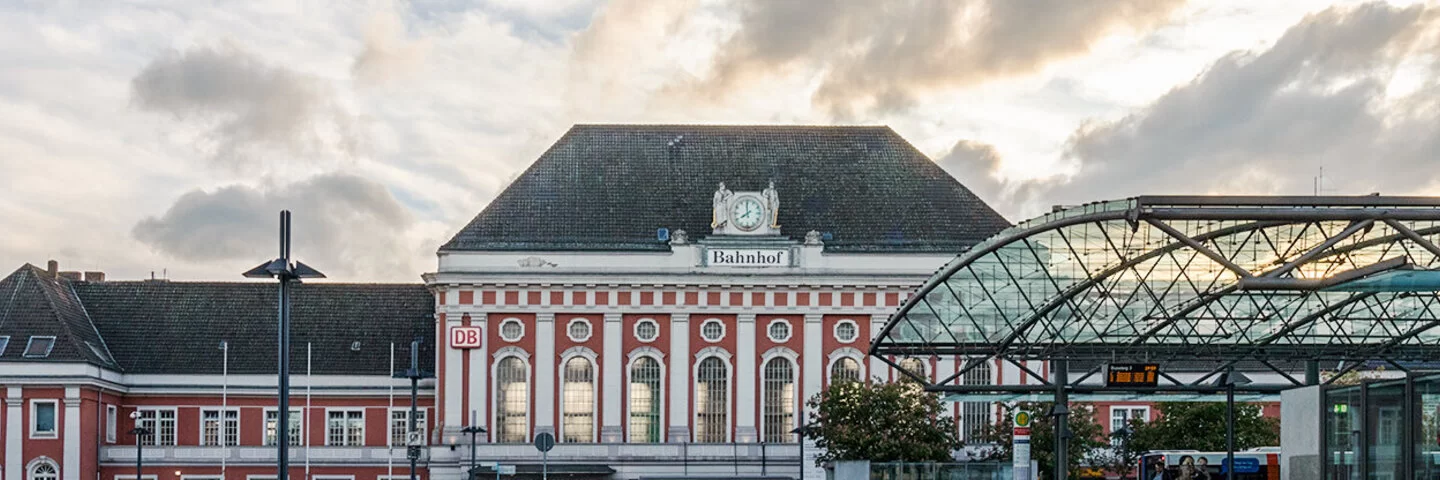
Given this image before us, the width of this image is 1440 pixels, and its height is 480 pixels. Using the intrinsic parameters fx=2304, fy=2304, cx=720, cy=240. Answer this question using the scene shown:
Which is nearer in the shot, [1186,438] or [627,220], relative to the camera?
[1186,438]

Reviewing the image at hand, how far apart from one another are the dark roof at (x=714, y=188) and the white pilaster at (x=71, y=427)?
16.2 m

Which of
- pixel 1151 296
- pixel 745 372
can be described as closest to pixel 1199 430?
pixel 745 372

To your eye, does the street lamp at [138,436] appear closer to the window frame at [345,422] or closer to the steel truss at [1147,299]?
the window frame at [345,422]

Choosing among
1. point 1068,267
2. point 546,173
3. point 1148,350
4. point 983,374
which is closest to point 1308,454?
point 1068,267

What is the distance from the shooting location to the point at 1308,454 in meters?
44.5

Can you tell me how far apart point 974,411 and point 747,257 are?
1143 cm

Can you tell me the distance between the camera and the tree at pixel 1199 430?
8888cm

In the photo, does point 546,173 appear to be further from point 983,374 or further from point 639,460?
point 983,374

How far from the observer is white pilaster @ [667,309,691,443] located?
95.6 metres

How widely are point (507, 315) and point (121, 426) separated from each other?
1757cm

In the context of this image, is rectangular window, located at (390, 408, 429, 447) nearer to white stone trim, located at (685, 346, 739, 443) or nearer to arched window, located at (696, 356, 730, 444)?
white stone trim, located at (685, 346, 739, 443)

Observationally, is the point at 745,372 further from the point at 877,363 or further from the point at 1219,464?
the point at 1219,464

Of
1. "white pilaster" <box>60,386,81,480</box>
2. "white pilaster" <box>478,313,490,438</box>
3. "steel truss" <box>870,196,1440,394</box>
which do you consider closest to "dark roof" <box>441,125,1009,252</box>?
"white pilaster" <box>478,313,490,438</box>

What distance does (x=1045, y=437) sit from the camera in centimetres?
8269
